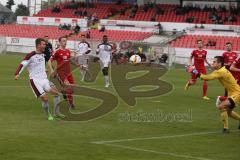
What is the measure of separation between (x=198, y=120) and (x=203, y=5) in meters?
52.9

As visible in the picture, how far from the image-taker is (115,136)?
1472 centimetres

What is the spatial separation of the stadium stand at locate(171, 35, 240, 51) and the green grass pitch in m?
33.7

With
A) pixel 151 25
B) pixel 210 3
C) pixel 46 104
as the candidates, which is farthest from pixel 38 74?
pixel 210 3

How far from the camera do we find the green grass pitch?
12.3 metres

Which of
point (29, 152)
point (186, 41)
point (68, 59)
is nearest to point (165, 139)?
point (29, 152)

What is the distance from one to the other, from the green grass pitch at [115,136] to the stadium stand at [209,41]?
33.7 metres

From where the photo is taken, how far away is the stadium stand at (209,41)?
180 feet

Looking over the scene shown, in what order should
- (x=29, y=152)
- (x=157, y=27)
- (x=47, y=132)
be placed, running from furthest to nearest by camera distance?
1. (x=157, y=27)
2. (x=47, y=132)
3. (x=29, y=152)

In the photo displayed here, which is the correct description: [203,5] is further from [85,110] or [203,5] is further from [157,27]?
[85,110]

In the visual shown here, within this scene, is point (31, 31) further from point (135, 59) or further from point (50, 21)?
point (135, 59)

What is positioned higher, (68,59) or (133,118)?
(68,59)

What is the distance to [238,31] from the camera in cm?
5906

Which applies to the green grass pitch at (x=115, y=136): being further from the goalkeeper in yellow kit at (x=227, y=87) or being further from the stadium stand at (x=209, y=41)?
the stadium stand at (x=209, y=41)

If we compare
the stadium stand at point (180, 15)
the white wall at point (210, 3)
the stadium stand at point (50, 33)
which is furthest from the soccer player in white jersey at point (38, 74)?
the white wall at point (210, 3)
